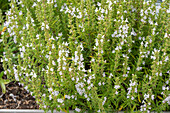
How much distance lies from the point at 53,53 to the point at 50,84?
484 mm

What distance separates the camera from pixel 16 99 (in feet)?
12.5

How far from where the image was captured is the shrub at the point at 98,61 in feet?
9.31

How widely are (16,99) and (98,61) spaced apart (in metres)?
1.83

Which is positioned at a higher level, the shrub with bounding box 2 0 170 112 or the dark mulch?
the shrub with bounding box 2 0 170 112

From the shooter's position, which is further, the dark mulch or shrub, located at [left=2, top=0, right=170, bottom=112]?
the dark mulch

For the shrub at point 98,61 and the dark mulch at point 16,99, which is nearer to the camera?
the shrub at point 98,61

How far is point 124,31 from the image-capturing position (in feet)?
9.96

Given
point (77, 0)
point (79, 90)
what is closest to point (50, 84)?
point (79, 90)

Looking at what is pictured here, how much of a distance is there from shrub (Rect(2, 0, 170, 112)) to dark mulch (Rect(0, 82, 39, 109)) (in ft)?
1.18

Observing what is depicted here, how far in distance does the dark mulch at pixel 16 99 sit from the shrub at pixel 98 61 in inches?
14.2

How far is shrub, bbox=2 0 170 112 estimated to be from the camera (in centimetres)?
284

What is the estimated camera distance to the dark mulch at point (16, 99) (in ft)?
12.1

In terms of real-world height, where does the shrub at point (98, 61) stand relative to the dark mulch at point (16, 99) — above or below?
above

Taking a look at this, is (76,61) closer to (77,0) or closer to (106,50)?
(106,50)
